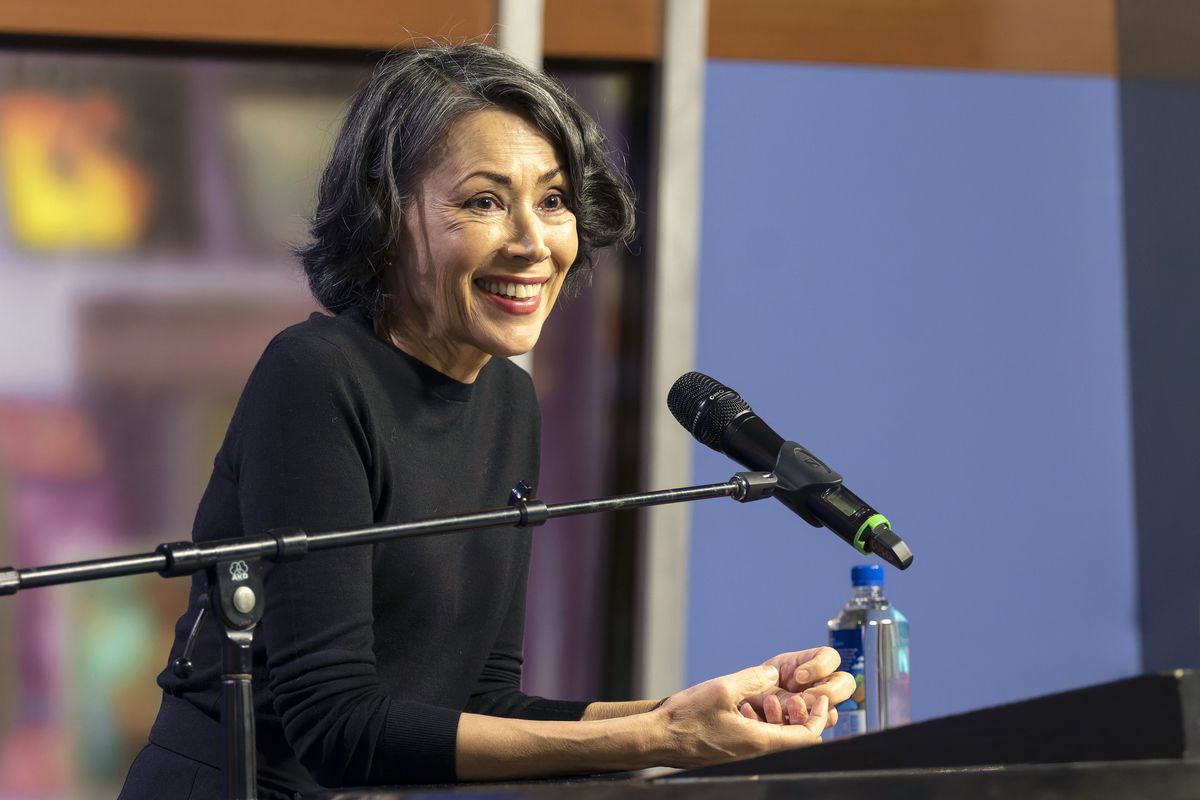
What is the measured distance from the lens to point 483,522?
1.08m

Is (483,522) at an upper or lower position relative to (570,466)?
lower

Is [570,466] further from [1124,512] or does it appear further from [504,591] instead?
[504,591]

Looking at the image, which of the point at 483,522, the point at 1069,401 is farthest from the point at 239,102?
the point at 483,522

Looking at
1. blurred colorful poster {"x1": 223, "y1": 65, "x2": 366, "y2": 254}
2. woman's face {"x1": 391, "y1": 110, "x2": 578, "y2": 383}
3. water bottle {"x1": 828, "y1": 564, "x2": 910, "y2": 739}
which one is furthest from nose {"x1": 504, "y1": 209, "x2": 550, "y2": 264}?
blurred colorful poster {"x1": 223, "y1": 65, "x2": 366, "y2": 254}

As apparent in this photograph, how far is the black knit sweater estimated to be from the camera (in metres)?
1.28

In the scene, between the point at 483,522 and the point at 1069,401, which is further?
the point at 1069,401

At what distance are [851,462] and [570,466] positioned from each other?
0.65 metres

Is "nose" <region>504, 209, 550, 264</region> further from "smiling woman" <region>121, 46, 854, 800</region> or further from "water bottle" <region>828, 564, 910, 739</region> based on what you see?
"water bottle" <region>828, 564, 910, 739</region>

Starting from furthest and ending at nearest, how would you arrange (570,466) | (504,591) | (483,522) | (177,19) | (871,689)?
(570,466) < (177,19) < (871,689) < (504,591) < (483,522)

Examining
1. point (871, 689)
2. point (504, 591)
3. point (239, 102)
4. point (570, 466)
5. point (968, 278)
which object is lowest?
point (871, 689)

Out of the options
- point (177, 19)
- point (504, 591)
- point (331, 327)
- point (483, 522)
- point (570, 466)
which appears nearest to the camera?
point (483, 522)

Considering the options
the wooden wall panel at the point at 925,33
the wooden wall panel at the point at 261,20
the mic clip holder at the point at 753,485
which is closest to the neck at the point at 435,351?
the mic clip holder at the point at 753,485

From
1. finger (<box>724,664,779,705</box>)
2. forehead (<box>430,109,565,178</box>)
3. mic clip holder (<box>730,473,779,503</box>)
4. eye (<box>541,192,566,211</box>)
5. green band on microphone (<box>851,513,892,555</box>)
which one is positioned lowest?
finger (<box>724,664,779,705</box>)

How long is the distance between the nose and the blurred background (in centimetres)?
156
